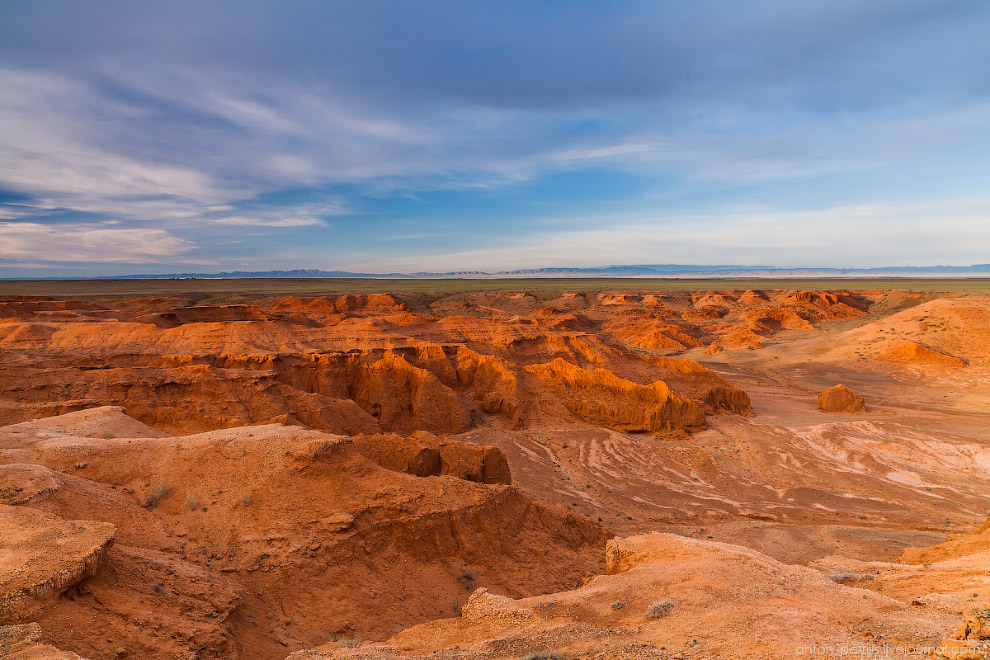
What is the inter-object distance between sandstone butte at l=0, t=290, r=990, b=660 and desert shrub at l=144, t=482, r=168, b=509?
0.41 ft

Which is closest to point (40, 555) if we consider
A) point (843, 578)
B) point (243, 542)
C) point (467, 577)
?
point (243, 542)

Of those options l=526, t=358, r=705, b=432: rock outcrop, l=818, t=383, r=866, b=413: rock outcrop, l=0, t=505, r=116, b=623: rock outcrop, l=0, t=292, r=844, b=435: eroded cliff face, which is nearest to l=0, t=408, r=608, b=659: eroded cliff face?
l=0, t=505, r=116, b=623: rock outcrop

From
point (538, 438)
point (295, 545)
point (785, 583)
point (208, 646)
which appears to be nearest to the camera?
point (208, 646)

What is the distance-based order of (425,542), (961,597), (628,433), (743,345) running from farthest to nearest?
(743,345)
(628,433)
(425,542)
(961,597)

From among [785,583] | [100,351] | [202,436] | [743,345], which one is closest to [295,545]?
[202,436]

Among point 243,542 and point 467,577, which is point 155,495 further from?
point 467,577

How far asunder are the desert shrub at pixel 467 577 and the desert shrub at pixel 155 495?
20.5ft

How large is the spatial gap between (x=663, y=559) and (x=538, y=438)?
15.6m

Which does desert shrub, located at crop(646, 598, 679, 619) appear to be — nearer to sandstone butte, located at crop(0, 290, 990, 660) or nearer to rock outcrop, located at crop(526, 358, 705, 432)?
sandstone butte, located at crop(0, 290, 990, 660)

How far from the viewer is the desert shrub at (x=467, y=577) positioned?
10680 mm

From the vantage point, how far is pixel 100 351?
87.2 ft

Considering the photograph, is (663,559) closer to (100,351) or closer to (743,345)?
(100,351)

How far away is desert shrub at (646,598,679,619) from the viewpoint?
7095 millimetres

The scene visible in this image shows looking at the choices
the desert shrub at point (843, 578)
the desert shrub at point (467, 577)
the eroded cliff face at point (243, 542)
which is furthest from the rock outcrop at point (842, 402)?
the desert shrub at point (467, 577)
